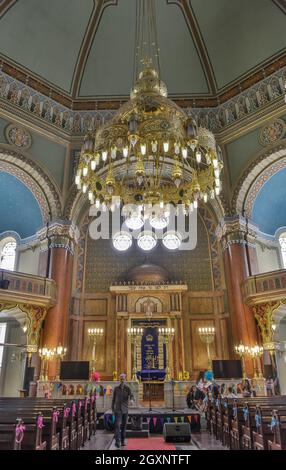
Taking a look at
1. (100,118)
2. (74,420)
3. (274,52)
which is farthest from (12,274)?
(274,52)

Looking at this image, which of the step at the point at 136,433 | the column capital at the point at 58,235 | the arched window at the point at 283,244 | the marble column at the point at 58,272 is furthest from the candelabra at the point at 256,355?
the column capital at the point at 58,235

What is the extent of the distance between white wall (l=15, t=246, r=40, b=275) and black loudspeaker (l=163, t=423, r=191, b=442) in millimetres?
11436

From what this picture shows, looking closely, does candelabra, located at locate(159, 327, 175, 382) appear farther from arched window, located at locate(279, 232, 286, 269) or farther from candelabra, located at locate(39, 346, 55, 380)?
arched window, located at locate(279, 232, 286, 269)

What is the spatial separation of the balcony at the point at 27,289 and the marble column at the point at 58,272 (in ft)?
1.64

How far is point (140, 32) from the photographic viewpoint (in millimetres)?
17750

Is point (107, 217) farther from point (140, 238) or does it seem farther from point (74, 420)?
point (74, 420)

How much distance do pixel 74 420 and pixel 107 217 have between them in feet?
46.6

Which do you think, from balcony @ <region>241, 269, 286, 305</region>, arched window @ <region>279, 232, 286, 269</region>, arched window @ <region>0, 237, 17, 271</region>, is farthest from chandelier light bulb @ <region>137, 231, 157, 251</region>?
arched window @ <region>0, 237, 17, 271</region>

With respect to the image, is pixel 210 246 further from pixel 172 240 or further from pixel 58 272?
pixel 58 272

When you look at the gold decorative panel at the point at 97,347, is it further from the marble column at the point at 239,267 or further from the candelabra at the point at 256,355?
the candelabra at the point at 256,355

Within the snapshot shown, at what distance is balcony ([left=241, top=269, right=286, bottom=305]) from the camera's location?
13.4 meters

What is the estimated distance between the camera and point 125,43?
59.0 ft

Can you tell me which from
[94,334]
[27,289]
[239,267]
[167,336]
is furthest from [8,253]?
[239,267]

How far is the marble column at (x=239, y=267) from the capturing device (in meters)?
14.3
